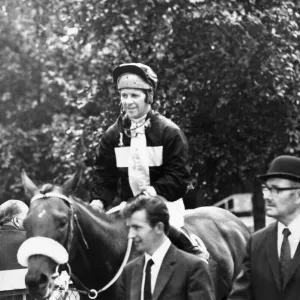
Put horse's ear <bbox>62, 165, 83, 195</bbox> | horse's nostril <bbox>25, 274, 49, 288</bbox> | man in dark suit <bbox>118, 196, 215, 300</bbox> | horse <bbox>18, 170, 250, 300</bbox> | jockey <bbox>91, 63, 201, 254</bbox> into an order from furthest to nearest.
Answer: jockey <bbox>91, 63, 201, 254</bbox>
horse's ear <bbox>62, 165, 83, 195</bbox>
horse <bbox>18, 170, 250, 300</bbox>
horse's nostril <bbox>25, 274, 49, 288</bbox>
man in dark suit <bbox>118, 196, 215, 300</bbox>

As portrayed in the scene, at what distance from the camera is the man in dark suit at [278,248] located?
5.49 m

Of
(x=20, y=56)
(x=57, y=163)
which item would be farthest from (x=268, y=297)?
(x=20, y=56)

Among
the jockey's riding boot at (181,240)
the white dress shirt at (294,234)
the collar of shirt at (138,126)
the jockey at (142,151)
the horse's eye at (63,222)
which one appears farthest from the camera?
the collar of shirt at (138,126)

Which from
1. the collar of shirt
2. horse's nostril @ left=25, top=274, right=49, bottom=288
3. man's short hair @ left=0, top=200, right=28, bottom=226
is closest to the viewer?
horse's nostril @ left=25, top=274, right=49, bottom=288

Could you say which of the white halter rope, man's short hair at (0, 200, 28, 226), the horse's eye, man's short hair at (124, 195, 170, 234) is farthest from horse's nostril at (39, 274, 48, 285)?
man's short hair at (0, 200, 28, 226)

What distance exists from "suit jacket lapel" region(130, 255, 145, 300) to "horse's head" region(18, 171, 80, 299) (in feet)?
2.25

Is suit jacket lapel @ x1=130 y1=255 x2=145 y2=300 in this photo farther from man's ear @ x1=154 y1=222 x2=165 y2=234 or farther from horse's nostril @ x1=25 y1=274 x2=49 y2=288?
horse's nostril @ x1=25 y1=274 x2=49 y2=288

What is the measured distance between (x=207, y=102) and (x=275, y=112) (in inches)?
46.8

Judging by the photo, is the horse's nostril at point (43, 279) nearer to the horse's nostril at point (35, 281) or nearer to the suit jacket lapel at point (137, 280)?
the horse's nostril at point (35, 281)

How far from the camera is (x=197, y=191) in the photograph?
48.0 feet

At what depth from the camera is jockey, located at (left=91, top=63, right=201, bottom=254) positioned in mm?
7410

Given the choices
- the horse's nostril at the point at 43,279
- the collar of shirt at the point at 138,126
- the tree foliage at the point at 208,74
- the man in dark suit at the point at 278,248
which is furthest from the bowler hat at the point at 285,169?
the tree foliage at the point at 208,74

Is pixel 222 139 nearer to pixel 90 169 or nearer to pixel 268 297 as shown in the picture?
pixel 90 169

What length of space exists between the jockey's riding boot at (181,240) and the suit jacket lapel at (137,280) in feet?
4.56
